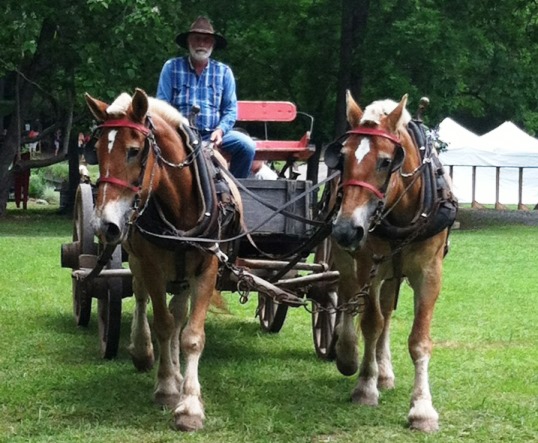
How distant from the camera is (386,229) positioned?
21.6 feet

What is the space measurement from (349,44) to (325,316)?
1635 centimetres

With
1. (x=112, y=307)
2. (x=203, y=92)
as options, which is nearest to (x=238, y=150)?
(x=203, y=92)

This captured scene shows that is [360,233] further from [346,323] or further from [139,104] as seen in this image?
[346,323]

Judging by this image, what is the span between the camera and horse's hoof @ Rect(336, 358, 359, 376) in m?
7.66

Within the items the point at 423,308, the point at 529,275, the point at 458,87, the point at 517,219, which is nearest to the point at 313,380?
the point at 423,308

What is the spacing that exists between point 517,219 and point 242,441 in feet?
82.3

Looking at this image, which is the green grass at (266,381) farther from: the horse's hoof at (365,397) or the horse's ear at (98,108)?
the horse's ear at (98,108)

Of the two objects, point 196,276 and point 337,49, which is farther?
point 337,49

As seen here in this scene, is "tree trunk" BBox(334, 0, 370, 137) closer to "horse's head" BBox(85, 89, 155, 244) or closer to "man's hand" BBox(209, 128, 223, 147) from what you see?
"man's hand" BBox(209, 128, 223, 147)

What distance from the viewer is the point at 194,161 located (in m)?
6.80

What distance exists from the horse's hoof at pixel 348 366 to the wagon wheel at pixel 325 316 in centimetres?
74

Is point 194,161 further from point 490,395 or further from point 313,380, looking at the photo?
point 490,395

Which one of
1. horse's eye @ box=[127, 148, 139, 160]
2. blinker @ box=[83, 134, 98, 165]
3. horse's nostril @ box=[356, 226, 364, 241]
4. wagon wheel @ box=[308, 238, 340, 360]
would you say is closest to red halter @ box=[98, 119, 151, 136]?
horse's eye @ box=[127, 148, 139, 160]

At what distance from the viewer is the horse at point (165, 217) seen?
6109 millimetres
